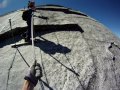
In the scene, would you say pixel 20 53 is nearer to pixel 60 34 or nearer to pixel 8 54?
pixel 8 54

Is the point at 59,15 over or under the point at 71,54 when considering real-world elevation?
over

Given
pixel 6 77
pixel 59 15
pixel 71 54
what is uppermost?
pixel 59 15

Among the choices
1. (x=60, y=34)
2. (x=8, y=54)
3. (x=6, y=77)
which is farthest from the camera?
(x=60, y=34)

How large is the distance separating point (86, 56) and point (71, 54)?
717 millimetres

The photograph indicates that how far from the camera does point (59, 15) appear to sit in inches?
548

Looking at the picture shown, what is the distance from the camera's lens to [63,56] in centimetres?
980

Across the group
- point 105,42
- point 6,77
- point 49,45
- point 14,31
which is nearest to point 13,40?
point 14,31

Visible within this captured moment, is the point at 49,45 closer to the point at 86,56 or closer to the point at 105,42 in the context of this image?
the point at 86,56

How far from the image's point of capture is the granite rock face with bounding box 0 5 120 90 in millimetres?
8644

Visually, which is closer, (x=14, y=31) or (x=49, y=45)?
(x=49, y=45)

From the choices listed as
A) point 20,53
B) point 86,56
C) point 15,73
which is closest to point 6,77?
point 15,73

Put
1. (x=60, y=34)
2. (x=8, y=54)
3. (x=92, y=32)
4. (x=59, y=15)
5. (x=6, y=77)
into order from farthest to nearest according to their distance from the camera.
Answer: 1. (x=59, y=15)
2. (x=92, y=32)
3. (x=60, y=34)
4. (x=8, y=54)
5. (x=6, y=77)

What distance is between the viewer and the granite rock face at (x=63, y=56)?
28.4 ft

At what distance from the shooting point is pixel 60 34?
1159 cm
